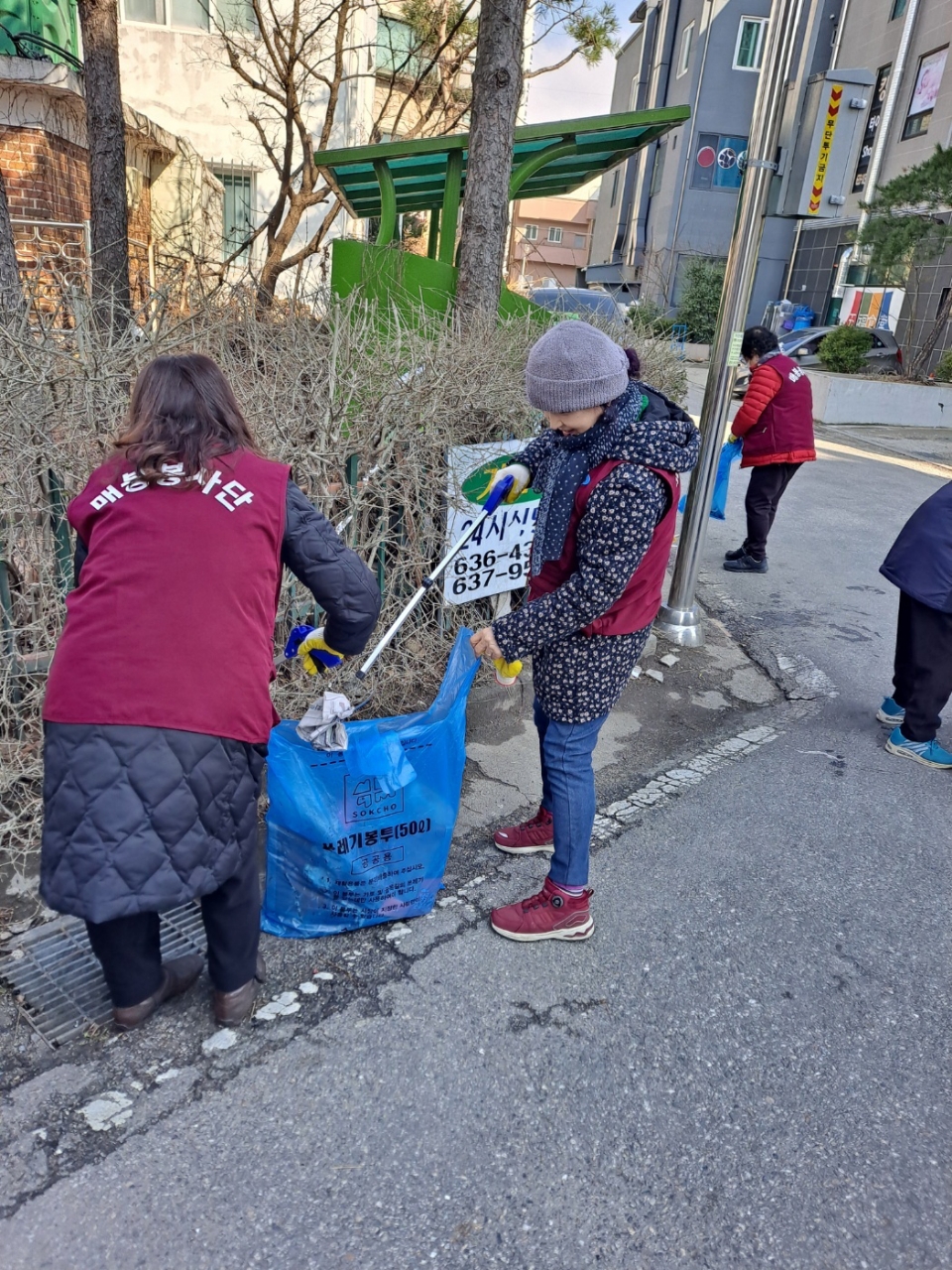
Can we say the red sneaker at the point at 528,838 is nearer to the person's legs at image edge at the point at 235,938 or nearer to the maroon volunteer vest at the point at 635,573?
the maroon volunteer vest at the point at 635,573

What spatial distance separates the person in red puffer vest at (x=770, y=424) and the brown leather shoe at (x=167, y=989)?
535 centimetres

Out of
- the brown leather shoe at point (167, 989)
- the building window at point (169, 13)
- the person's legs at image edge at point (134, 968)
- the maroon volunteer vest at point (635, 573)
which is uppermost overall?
the building window at point (169, 13)

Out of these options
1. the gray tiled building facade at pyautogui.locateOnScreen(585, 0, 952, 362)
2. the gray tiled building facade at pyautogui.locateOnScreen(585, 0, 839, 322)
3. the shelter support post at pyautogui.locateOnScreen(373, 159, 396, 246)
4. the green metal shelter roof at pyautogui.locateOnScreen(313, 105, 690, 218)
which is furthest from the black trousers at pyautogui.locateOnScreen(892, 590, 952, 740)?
the gray tiled building facade at pyautogui.locateOnScreen(585, 0, 839, 322)

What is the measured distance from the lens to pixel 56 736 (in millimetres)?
1851

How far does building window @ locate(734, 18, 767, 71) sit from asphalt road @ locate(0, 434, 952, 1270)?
30471 millimetres

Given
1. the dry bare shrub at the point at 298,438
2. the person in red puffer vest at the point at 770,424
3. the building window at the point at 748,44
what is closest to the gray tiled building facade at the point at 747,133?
the building window at the point at 748,44

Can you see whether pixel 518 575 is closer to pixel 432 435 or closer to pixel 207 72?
pixel 432 435

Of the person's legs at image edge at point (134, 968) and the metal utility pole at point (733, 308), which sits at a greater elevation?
the metal utility pole at point (733, 308)

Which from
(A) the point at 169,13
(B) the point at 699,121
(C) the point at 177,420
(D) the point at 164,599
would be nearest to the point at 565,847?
(D) the point at 164,599

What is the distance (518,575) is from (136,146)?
10.4 meters

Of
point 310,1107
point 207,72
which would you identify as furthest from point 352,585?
point 207,72

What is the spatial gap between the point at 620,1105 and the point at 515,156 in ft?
21.5

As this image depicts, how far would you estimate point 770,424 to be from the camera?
254 inches

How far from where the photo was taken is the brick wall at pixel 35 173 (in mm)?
8523
